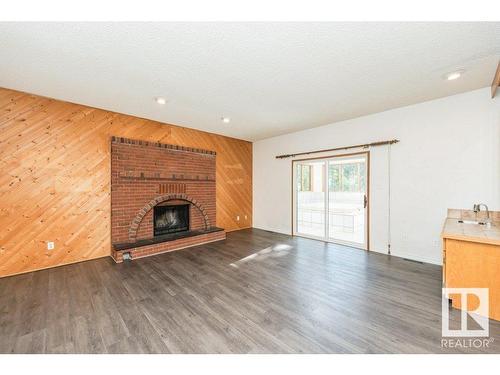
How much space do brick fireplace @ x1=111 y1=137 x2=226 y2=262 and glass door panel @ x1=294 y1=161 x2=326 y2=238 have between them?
2.10m

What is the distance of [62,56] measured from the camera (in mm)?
2275

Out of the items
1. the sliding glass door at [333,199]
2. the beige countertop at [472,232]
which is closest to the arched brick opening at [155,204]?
the sliding glass door at [333,199]

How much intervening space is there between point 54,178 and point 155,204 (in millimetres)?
1637

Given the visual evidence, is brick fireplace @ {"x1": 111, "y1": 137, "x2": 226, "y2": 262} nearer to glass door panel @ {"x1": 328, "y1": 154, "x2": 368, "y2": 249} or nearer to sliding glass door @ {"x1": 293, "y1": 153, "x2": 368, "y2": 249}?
sliding glass door @ {"x1": 293, "y1": 153, "x2": 368, "y2": 249}

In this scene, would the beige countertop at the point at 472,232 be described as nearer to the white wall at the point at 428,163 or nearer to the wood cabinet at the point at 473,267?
the wood cabinet at the point at 473,267

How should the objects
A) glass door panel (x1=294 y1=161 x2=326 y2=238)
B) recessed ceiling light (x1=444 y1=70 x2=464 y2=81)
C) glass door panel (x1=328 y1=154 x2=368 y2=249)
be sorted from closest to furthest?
recessed ceiling light (x1=444 y1=70 x2=464 y2=81) → glass door panel (x1=328 y1=154 x2=368 y2=249) → glass door panel (x1=294 y1=161 x2=326 y2=238)

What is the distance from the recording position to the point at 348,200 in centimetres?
463

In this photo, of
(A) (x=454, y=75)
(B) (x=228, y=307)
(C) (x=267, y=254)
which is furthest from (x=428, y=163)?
(B) (x=228, y=307)

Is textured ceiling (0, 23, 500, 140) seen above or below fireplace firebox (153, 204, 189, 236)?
above

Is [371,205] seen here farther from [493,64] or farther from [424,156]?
[493,64]

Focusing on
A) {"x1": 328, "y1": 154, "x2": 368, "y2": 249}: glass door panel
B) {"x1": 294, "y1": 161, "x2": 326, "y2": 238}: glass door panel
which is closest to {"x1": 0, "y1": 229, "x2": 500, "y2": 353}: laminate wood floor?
{"x1": 328, "y1": 154, "x2": 368, "y2": 249}: glass door panel

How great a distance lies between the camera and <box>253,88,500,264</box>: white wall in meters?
3.09

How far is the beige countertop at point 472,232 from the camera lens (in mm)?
2139

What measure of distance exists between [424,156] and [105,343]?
4902 millimetres
